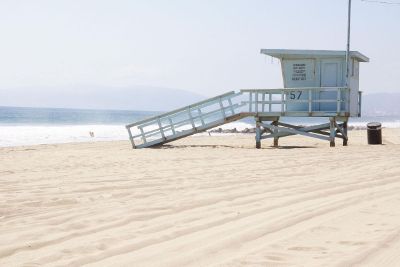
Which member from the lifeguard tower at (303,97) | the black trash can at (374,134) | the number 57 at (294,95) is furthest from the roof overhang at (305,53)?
the black trash can at (374,134)

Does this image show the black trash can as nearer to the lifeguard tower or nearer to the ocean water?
the lifeguard tower

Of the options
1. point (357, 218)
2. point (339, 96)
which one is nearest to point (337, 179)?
point (357, 218)

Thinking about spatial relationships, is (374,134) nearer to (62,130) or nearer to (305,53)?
(305,53)

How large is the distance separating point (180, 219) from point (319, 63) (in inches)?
550

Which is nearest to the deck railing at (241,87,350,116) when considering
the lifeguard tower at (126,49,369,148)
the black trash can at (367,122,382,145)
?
the lifeguard tower at (126,49,369,148)

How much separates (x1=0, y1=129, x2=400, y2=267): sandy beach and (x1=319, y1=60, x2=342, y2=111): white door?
29.1 ft

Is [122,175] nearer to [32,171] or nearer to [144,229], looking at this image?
A: [32,171]

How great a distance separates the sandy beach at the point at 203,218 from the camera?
382 cm

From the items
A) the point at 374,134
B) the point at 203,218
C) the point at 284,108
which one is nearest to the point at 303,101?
the point at 284,108

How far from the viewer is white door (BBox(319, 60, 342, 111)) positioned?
1781 cm

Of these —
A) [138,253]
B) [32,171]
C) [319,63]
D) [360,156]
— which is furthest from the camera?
[319,63]

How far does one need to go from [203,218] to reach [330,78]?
13817mm

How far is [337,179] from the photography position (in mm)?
8016

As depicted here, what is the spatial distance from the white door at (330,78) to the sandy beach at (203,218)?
8.85 meters
